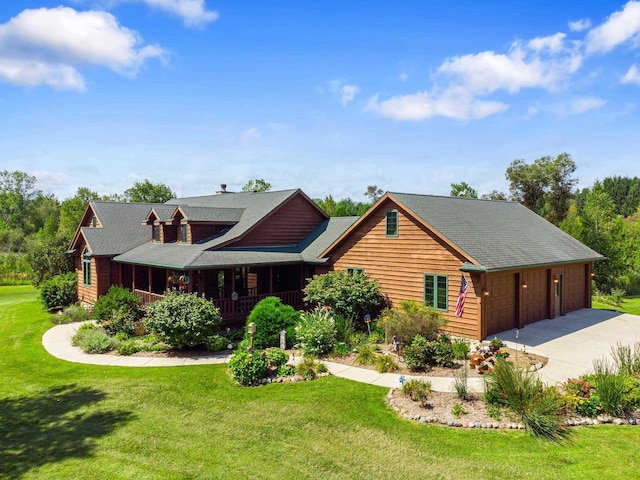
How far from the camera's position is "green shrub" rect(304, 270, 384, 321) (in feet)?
59.2

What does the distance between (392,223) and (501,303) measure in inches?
217

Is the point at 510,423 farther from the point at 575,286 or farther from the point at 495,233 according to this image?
the point at 575,286

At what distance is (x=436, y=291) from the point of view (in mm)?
17141

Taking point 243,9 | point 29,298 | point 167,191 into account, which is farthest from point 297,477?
point 167,191

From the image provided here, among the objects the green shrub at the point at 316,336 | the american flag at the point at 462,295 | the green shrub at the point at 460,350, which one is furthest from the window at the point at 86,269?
the green shrub at the point at 460,350

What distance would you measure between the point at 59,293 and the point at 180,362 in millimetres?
14093

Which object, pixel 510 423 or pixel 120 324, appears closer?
pixel 510 423

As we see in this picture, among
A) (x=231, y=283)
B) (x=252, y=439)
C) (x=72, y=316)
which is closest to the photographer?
(x=252, y=439)

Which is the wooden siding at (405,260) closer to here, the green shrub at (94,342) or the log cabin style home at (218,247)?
the log cabin style home at (218,247)

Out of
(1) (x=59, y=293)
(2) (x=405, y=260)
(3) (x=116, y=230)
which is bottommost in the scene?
(1) (x=59, y=293)

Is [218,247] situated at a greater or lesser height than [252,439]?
greater

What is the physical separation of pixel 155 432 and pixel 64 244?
2352 cm

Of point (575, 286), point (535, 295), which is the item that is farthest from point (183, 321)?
point (575, 286)

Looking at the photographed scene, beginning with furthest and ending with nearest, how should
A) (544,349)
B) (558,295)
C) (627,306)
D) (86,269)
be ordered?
(627,306), (86,269), (558,295), (544,349)
